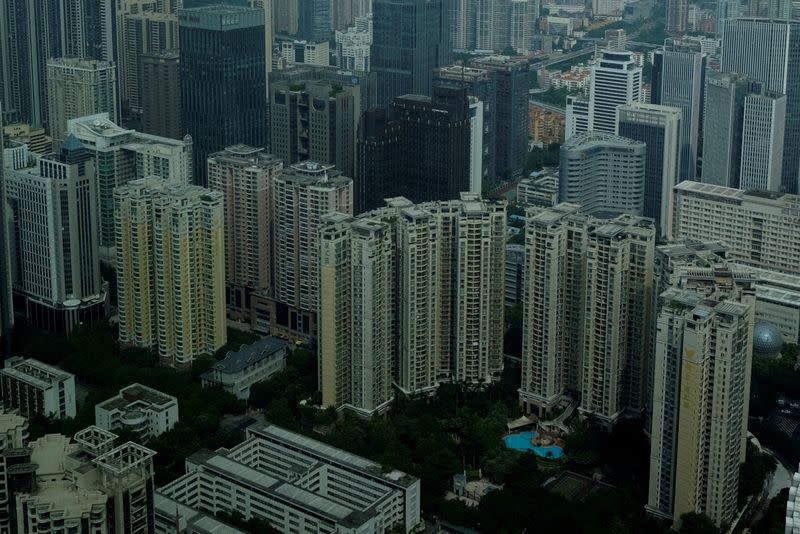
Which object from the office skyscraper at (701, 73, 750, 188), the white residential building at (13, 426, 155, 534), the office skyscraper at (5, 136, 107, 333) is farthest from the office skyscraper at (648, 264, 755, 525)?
the office skyscraper at (701, 73, 750, 188)

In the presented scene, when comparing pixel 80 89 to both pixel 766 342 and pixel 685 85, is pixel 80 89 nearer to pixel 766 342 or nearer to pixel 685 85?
pixel 685 85

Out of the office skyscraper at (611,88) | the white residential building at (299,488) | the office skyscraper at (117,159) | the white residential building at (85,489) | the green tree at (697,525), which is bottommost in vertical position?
the green tree at (697,525)

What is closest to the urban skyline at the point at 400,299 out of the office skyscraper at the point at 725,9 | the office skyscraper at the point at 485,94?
the office skyscraper at the point at 485,94

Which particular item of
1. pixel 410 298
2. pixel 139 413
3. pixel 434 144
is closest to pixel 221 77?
pixel 434 144

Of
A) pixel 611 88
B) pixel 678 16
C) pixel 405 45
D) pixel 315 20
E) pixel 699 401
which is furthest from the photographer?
pixel 678 16

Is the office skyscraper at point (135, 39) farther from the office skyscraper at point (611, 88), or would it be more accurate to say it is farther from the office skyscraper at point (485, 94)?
the office skyscraper at point (611, 88)
